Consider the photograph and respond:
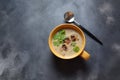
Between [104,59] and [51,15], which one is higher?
[51,15]

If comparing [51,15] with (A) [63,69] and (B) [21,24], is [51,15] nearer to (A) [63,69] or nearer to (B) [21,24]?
(B) [21,24]

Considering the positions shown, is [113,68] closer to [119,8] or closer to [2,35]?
[119,8]

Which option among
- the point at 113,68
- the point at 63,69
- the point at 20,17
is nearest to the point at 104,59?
the point at 113,68

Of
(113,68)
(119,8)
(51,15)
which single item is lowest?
(113,68)

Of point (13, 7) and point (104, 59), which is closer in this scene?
point (104, 59)
